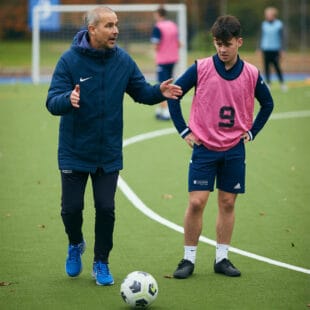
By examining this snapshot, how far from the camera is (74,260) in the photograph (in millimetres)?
7438

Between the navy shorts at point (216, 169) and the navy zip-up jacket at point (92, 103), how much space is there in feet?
2.13

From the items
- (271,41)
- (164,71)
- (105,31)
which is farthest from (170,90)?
(271,41)

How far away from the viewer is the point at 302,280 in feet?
24.5

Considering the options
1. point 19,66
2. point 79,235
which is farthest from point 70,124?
point 19,66

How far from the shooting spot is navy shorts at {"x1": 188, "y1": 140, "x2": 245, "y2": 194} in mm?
7359

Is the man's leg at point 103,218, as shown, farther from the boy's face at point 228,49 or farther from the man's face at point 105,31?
the boy's face at point 228,49

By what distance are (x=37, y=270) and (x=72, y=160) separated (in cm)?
130

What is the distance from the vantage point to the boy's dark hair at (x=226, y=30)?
7.12 metres

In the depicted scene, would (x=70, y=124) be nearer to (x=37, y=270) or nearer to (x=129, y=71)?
(x=129, y=71)

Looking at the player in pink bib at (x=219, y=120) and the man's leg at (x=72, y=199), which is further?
the player in pink bib at (x=219, y=120)

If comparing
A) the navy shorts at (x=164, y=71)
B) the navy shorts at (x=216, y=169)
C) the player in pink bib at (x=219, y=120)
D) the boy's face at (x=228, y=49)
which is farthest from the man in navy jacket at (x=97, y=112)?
the navy shorts at (x=164, y=71)

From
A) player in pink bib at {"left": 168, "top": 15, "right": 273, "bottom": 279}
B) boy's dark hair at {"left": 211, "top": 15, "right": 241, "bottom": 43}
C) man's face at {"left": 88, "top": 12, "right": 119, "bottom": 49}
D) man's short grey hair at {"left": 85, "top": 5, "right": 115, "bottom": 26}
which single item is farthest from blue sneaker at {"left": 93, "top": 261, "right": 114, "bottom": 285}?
boy's dark hair at {"left": 211, "top": 15, "right": 241, "bottom": 43}

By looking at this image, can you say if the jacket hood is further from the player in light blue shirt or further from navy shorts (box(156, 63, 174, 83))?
the player in light blue shirt

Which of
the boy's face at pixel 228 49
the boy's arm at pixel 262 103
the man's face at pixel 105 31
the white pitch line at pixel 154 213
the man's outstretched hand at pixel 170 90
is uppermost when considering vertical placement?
the man's face at pixel 105 31
